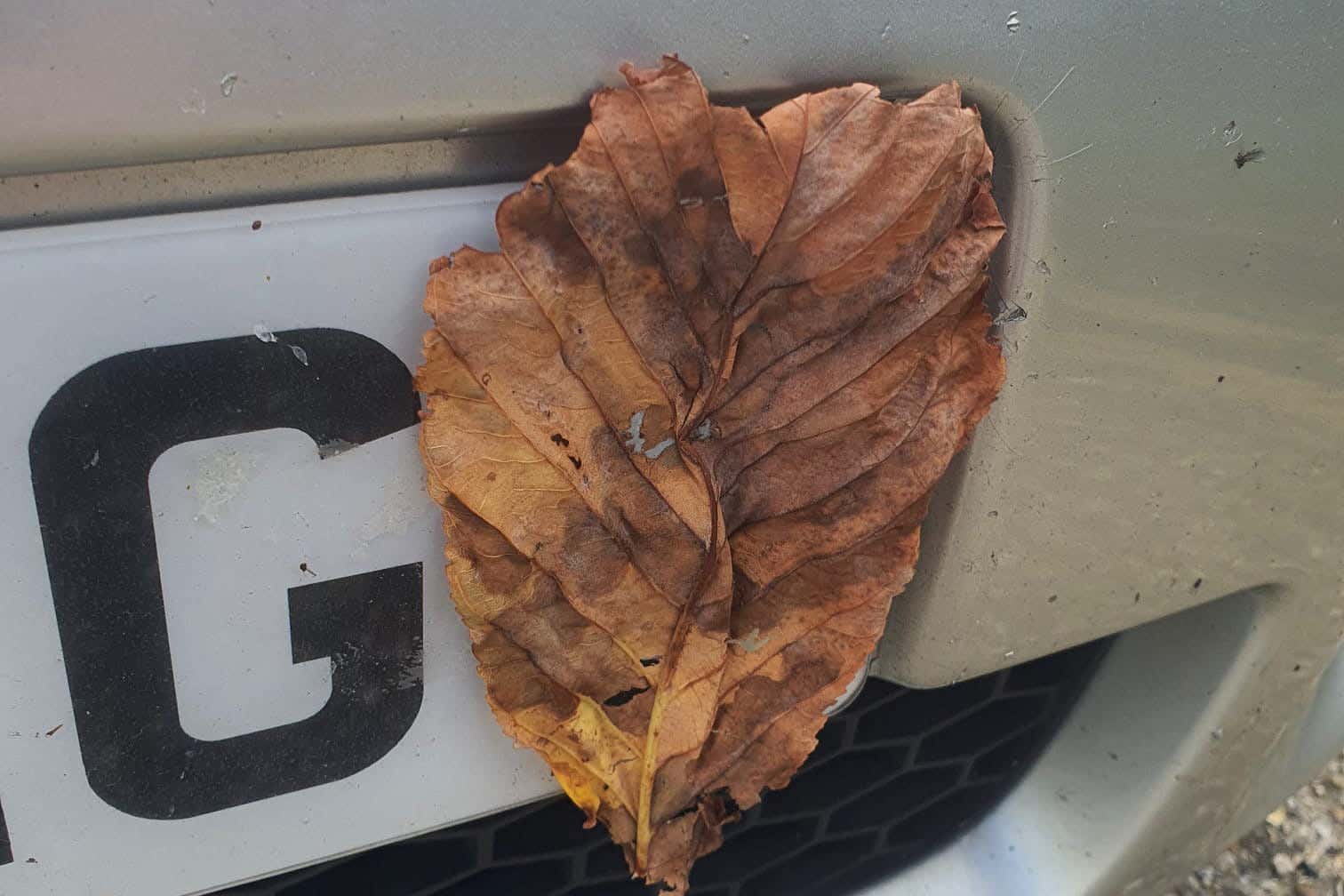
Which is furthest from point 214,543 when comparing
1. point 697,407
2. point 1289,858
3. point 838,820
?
point 1289,858

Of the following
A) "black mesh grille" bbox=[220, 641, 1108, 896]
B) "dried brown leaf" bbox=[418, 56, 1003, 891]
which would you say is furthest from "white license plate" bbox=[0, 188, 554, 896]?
"black mesh grille" bbox=[220, 641, 1108, 896]

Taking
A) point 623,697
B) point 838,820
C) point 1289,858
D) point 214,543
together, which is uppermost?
point 214,543

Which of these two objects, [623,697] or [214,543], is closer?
[214,543]

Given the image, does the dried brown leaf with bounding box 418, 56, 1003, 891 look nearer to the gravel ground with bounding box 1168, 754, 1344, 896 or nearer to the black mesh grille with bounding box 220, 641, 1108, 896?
the black mesh grille with bounding box 220, 641, 1108, 896

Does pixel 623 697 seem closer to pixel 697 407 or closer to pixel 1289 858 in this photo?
pixel 697 407

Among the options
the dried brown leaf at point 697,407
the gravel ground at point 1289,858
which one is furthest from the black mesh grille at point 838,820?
the gravel ground at point 1289,858

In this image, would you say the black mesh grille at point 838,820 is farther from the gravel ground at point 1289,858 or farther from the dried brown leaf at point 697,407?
the gravel ground at point 1289,858
